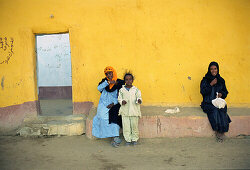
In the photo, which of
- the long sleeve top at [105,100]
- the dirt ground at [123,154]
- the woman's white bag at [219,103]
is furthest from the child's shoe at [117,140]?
the woman's white bag at [219,103]

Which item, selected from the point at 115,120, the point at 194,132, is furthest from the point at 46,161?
the point at 194,132

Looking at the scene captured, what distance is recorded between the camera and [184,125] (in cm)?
424

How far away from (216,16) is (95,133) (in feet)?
11.0

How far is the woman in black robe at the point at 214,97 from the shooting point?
4.04m

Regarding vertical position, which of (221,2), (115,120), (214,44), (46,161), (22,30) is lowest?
(46,161)

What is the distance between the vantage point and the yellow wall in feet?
15.3

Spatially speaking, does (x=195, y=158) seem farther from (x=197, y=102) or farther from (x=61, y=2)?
(x=61, y=2)

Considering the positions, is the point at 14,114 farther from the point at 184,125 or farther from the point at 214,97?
the point at 214,97

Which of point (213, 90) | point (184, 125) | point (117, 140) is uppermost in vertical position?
point (213, 90)

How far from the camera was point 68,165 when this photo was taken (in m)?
3.20

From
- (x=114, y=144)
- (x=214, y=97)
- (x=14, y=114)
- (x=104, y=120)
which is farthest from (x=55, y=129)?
(x=214, y=97)

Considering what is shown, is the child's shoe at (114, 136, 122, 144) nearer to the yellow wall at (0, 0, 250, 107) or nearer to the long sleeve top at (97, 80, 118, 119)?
the long sleeve top at (97, 80, 118, 119)

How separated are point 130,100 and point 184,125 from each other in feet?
3.77

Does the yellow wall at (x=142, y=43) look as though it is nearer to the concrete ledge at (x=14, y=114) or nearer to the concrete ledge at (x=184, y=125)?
the concrete ledge at (x=14, y=114)
